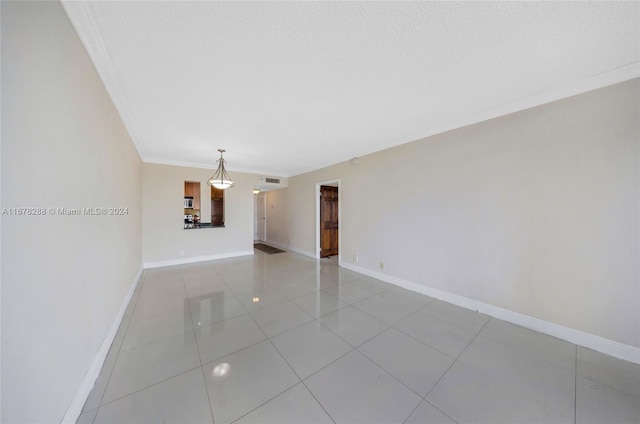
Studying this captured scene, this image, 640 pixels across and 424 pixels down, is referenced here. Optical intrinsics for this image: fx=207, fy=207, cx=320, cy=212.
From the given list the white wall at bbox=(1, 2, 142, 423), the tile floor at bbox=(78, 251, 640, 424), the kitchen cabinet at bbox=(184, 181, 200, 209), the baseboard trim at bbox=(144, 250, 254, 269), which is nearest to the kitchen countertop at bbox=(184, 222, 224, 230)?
the kitchen cabinet at bbox=(184, 181, 200, 209)

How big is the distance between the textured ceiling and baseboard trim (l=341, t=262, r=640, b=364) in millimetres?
2298

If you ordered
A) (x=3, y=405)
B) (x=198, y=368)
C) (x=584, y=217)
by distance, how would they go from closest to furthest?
1. (x=3, y=405)
2. (x=198, y=368)
3. (x=584, y=217)

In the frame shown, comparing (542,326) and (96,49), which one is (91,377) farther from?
(542,326)

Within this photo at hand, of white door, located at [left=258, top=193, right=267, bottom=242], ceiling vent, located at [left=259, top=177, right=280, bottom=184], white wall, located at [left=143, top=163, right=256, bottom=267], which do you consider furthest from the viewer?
white door, located at [left=258, top=193, right=267, bottom=242]

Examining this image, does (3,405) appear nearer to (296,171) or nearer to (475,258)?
(475,258)

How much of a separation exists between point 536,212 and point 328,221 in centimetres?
401

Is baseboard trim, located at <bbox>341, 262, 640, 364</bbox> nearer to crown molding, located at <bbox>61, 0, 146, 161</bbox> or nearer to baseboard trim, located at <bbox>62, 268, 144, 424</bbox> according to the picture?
baseboard trim, located at <bbox>62, 268, 144, 424</bbox>

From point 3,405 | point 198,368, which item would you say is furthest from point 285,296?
point 3,405

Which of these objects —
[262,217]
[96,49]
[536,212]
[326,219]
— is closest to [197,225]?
[262,217]

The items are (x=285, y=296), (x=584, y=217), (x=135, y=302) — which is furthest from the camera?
(x=285, y=296)

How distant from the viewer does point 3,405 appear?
78cm

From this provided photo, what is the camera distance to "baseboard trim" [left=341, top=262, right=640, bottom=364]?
5.92ft

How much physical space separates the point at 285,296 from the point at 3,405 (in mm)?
2463

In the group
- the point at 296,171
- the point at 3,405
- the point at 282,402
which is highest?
the point at 296,171
